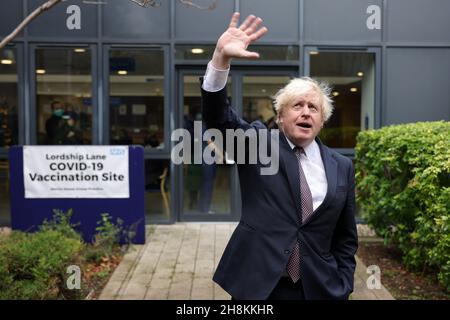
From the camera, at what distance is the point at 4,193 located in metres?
9.07

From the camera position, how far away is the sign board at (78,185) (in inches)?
289

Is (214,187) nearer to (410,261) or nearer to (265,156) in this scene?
(410,261)

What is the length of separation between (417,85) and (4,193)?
289 inches

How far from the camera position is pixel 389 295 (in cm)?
548

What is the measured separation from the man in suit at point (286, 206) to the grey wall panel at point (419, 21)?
7124 millimetres

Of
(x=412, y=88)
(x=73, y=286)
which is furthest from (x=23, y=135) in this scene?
(x=412, y=88)

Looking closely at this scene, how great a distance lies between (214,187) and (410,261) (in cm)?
414

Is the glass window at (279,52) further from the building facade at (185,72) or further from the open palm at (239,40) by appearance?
the open palm at (239,40)

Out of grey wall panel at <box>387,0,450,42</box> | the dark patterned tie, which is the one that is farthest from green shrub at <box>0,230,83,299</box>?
grey wall panel at <box>387,0,450,42</box>

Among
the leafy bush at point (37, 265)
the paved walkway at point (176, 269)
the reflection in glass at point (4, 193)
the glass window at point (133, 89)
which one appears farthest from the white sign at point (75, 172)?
the reflection in glass at point (4, 193)

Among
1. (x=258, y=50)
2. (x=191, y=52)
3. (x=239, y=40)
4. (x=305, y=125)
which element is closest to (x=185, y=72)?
(x=191, y=52)

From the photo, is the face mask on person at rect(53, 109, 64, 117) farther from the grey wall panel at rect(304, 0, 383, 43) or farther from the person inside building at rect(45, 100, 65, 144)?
the grey wall panel at rect(304, 0, 383, 43)

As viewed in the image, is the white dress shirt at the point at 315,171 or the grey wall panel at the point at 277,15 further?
the grey wall panel at the point at 277,15

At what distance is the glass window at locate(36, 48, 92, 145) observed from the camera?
9000 millimetres
